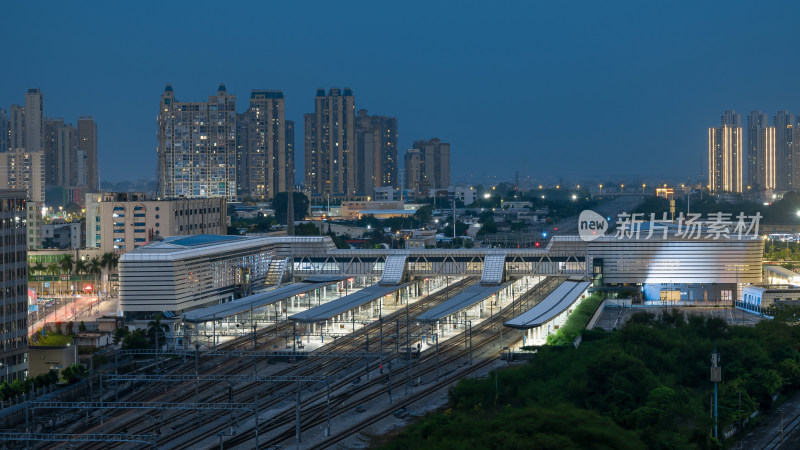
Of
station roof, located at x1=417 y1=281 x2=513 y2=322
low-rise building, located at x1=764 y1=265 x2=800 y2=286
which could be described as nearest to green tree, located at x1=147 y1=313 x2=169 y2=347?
station roof, located at x1=417 y1=281 x2=513 y2=322

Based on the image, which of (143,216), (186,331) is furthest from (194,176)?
(186,331)

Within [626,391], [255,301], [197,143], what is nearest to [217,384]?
[255,301]

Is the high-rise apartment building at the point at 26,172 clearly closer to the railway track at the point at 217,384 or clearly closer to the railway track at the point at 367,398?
the railway track at the point at 217,384

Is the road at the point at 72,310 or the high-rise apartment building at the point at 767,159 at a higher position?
the high-rise apartment building at the point at 767,159

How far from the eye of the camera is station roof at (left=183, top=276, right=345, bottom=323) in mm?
39294

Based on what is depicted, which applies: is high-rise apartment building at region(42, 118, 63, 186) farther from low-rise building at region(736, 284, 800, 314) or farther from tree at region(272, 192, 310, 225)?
low-rise building at region(736, 284, 800, 314)

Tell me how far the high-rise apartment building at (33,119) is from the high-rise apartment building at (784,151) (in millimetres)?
112427

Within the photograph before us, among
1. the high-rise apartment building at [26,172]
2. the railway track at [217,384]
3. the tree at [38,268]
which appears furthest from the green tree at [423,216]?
the railway track at [217,384]

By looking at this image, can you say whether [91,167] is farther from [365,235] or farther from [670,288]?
[670,288]

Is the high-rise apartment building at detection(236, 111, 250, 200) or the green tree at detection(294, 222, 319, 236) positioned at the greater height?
the high-rise apartment building at detection(236, 111, 250, 200)

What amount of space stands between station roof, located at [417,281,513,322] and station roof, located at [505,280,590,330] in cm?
262

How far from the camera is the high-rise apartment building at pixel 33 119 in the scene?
470ft

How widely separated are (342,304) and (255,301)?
3481mm

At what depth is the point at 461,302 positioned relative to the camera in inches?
1738
